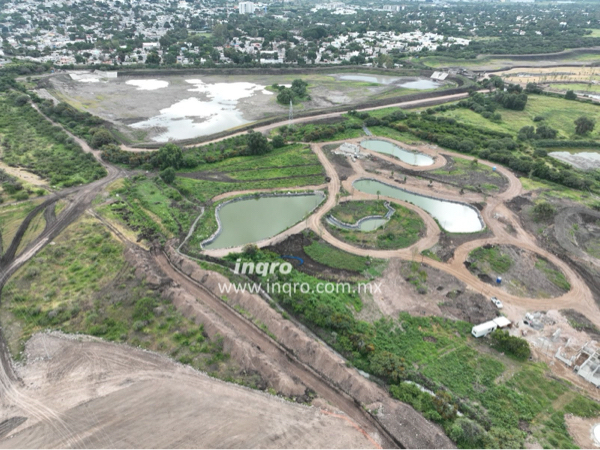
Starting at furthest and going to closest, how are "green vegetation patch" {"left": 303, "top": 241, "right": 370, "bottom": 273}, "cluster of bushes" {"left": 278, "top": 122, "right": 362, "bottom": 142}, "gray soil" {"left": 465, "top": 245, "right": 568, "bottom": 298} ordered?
"cluster of bushes" {"left": 278, "top": 122, "right": 362, "bottom": 142} → "green vegetation patch" {"left": 303, "top": 241, "right": 370, "bottom": 273} → "gray soil" {"left": 465, "top": 245, "right": 568, "bottom": 298}

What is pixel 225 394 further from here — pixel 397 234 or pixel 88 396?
pixel 397 234

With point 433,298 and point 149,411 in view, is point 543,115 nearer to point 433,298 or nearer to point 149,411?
point 433,298

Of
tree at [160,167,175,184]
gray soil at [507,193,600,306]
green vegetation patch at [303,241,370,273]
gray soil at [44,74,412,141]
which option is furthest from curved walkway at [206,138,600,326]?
gray soil at [44,74,412,141]

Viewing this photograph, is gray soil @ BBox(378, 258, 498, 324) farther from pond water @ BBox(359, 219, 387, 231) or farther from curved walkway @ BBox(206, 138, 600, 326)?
pond water @ BBox(359, 219, 387, 231)

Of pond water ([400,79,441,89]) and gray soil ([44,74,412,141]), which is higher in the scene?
pond water ([400,79,441,89])

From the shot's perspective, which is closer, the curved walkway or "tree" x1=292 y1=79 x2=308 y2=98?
the curved walkway

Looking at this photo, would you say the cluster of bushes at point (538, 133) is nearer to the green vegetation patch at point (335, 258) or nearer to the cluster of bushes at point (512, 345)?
the green vegetation patch at point (335, 258)

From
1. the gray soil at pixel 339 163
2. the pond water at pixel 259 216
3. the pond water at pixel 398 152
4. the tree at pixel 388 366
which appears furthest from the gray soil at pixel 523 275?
the pond water at pixel 398 152
